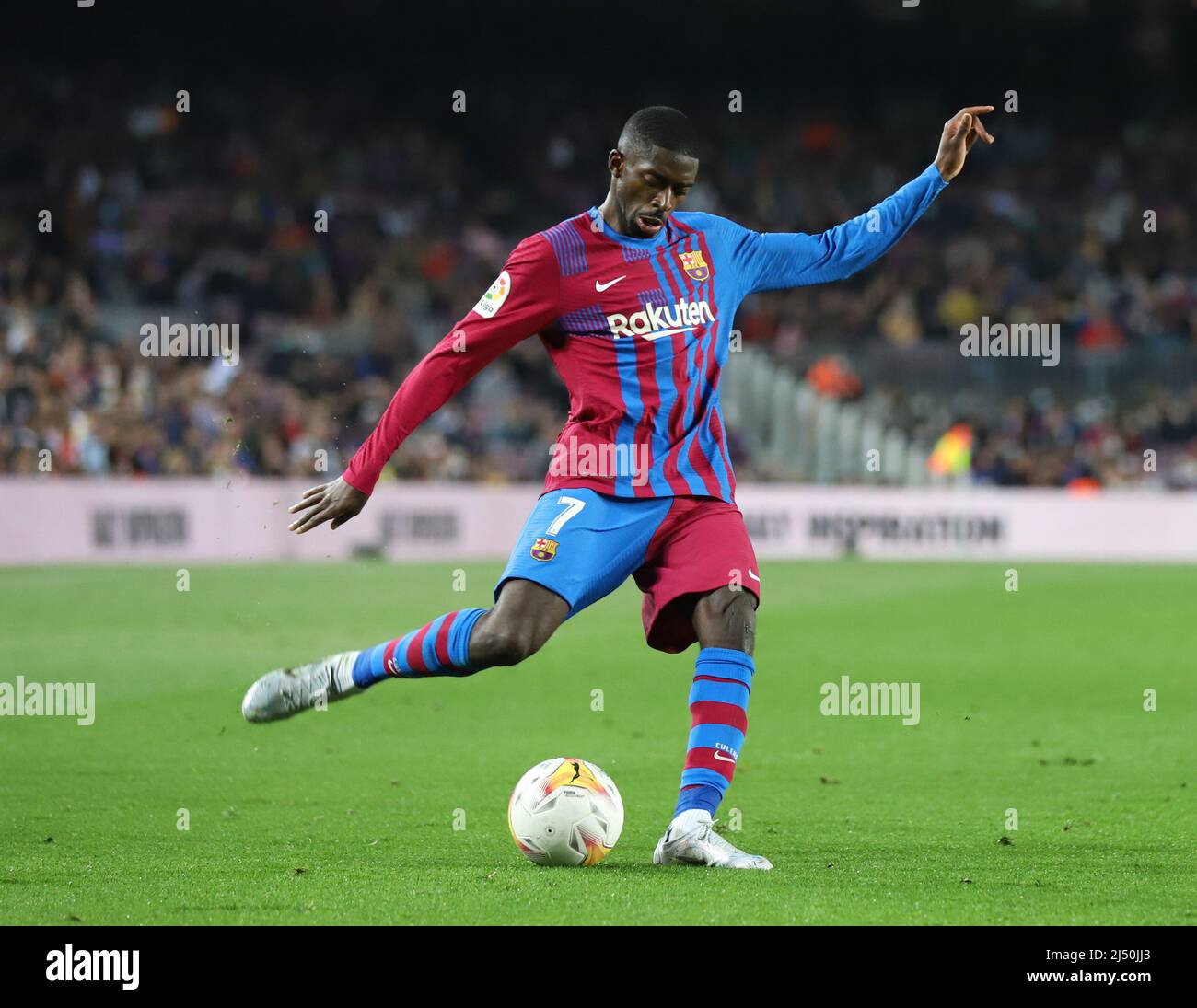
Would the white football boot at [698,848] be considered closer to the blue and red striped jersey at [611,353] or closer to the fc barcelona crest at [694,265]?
the blue and red striped jersey at [611,353]

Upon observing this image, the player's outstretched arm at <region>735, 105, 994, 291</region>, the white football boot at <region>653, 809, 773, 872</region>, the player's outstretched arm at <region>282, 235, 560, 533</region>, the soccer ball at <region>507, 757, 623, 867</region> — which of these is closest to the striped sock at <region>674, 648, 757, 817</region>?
the white football boot at <region>653, 809, 773, 872</region>

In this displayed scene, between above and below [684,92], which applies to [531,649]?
below

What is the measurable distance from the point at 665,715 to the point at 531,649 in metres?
4.59

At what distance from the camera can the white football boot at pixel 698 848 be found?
571 centimetres

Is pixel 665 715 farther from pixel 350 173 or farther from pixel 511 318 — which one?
pixel 350 173

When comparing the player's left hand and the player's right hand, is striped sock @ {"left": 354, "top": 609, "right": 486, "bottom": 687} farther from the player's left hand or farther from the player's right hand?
the player's left hand

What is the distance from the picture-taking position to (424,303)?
92.7ft

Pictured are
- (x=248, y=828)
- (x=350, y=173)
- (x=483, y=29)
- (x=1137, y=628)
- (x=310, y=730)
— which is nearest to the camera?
(x=248, y=828)

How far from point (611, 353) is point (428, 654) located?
1.23 meters

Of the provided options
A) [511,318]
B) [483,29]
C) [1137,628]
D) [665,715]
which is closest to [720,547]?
[511,318]

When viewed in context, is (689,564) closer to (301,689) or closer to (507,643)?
(507,643)

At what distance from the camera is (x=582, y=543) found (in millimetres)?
6039

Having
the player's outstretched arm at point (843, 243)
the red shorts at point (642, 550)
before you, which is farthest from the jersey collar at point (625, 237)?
the red shorts at point (642, 550)

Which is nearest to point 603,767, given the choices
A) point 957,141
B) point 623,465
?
point 623,465
